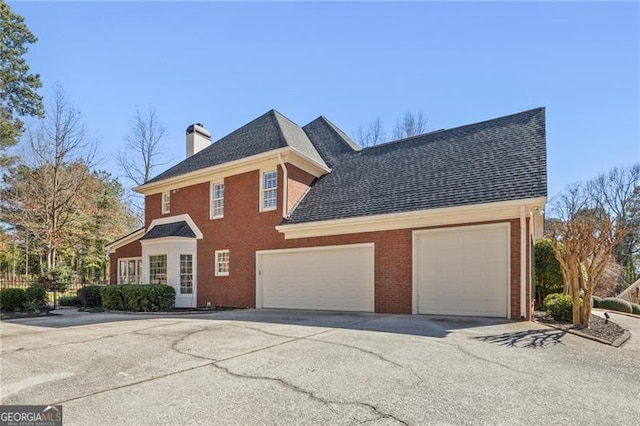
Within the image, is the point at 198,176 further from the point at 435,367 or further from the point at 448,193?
the point at 435,367

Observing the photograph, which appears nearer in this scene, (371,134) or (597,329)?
(597,329)

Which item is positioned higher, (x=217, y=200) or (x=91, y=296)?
(x=217, y=200)

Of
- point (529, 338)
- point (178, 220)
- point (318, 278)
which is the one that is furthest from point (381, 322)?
point (178, 220)

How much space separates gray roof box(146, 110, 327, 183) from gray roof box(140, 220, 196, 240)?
235 centimetres

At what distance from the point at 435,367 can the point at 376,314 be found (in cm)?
594

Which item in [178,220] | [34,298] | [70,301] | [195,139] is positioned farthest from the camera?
[195,139]

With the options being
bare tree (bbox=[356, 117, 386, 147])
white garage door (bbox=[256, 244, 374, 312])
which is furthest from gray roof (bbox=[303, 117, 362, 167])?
bare tree (bbox=[356, 117, 386, 147])

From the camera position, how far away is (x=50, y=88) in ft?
74.3

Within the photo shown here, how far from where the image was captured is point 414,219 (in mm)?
10672

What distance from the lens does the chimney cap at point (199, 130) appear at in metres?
19.2

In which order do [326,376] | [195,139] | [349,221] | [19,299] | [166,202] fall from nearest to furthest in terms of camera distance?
[326,376] → [349,221] → [19,299] → [166,202] → [195,139]

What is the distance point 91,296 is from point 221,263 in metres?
6.83

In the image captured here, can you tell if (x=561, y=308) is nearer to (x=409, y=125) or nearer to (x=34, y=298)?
(x=34, y=298)

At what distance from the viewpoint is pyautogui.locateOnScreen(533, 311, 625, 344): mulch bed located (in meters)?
7.29
